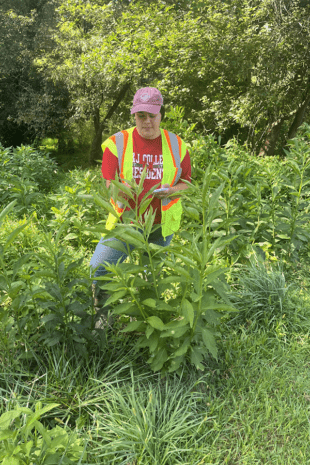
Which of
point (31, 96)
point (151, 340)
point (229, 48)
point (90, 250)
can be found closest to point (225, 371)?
point (151, 340)

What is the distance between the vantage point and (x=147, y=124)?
2496mm

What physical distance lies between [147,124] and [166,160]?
31cm

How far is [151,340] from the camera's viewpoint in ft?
6.58

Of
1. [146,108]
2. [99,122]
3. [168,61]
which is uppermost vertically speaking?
[168,61]

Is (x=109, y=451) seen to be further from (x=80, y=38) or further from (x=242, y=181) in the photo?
(x=80, y=38)

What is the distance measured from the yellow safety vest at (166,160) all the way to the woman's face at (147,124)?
0.30 ft

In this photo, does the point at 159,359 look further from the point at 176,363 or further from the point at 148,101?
the point at 148,101

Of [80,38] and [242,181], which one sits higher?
[80,38]

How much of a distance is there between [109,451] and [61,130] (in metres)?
15.5

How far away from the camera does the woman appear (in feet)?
8.16

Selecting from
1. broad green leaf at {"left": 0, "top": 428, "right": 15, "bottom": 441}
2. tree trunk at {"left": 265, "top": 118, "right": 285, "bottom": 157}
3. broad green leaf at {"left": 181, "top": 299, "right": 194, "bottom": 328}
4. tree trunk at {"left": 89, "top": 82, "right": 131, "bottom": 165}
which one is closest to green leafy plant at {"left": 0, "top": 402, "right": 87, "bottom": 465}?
broad green leaf at {"left": 0, "top": 428, "right": 15, "bottom": 441}

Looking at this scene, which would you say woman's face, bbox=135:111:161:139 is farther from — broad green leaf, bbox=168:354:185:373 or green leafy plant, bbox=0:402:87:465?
green leafy plant, bbox=0:402:87:465

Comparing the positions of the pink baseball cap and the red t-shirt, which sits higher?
the pink baseball cap

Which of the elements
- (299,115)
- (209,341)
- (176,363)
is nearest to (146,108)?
(209,341)
